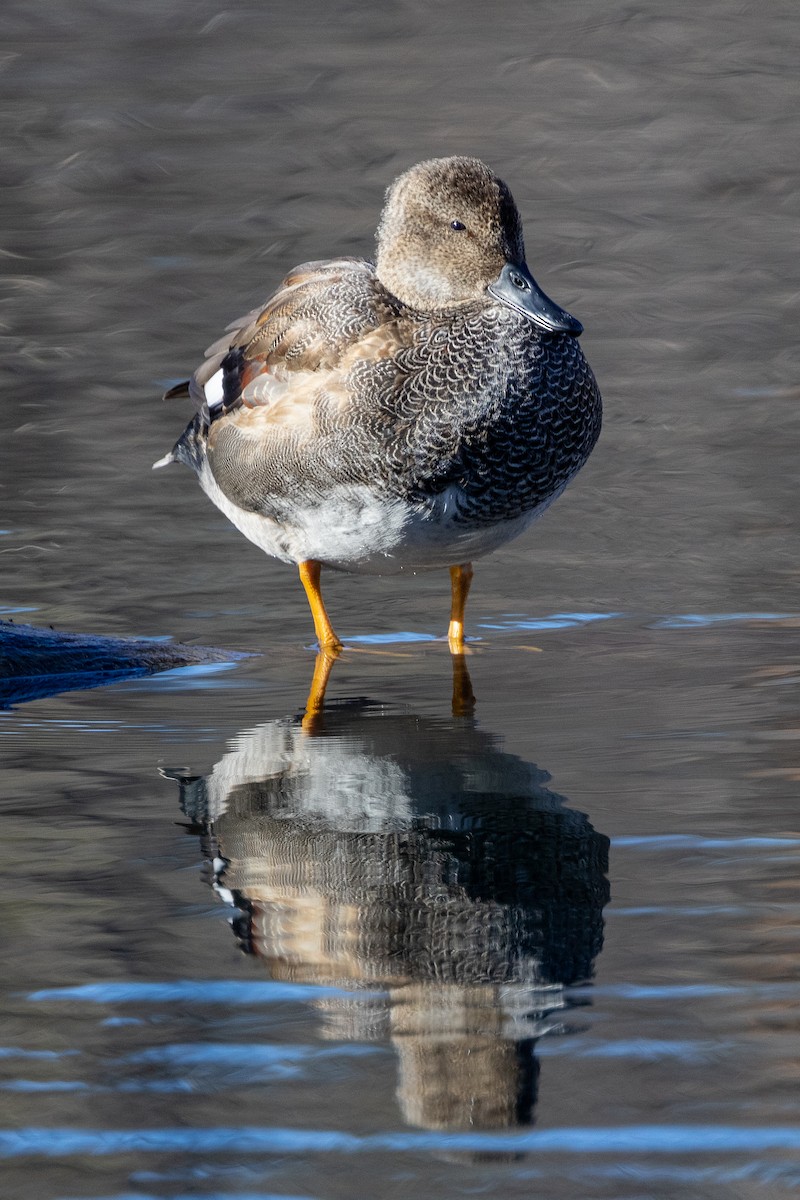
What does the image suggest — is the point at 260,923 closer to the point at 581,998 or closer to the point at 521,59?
the point at 581,998

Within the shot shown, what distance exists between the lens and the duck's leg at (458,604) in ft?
20.9

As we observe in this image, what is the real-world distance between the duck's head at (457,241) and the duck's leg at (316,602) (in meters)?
1.01

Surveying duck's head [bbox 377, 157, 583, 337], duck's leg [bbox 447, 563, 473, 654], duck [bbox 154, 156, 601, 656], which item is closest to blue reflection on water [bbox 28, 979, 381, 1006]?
duck [bbox 154, 156, 601, 656]

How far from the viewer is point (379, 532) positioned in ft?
19.3

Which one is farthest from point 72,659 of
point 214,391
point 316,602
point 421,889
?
point 421,889

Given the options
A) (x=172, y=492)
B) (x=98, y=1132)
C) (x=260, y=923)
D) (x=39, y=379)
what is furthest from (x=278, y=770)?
(x=39, y=379)

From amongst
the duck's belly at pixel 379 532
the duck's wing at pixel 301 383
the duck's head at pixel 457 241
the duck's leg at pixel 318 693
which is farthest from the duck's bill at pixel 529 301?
the duck's leg at pixel 318 693

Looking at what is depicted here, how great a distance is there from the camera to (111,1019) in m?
3.39

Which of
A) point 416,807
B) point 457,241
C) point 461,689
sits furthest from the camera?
point 457,241

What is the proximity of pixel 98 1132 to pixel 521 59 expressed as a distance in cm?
1552

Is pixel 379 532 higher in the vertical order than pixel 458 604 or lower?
higher

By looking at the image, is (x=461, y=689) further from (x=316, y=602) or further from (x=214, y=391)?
(x=214, y=391)

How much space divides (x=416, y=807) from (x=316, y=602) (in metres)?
2.08

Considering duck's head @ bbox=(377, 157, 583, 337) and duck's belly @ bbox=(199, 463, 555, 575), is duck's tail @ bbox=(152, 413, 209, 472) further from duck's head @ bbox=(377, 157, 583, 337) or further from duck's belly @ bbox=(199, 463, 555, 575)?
duck's head @ bbox=(377, 157, 583, 337)
